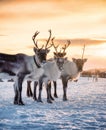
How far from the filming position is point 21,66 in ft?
44.5

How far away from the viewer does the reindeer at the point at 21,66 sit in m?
13.4

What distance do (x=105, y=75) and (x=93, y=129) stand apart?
64.4 meters

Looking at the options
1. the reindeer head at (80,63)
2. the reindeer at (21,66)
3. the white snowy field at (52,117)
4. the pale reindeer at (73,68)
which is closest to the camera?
the white snowy field at (52,117)

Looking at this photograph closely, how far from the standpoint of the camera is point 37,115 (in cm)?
1053

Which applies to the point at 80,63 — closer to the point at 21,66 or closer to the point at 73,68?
the point at 73,68

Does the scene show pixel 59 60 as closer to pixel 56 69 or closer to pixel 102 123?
pixel 56 69

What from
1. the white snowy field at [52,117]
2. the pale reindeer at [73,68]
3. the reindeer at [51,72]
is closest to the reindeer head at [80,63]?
the pale reindeer at [73,68]

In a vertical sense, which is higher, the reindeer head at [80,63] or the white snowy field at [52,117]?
the reindeer head at [80,63]

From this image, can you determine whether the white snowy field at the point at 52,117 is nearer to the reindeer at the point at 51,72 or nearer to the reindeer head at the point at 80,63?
→ the reindeer at the point at 51,72

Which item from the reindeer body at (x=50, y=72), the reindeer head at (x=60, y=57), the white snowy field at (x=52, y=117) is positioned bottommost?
the white snowy field at (x=52, y=117)

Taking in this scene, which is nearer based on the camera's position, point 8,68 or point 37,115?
point 37,115

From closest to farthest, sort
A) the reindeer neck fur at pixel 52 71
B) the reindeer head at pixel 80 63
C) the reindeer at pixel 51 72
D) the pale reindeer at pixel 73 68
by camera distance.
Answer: the reindeer at pixel 51 72 → the reindeer neck fur at pixel 52 71 → the pale reindeer at pixel 73 68 → the reindeer head at pixel 80 63

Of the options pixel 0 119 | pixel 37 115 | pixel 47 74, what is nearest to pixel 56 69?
pixel 47 74

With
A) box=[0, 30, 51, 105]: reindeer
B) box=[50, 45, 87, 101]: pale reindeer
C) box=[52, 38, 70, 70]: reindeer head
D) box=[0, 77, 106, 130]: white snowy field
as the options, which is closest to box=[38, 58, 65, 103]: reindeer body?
box=[52, 38, 70, 70]: reindeer head
